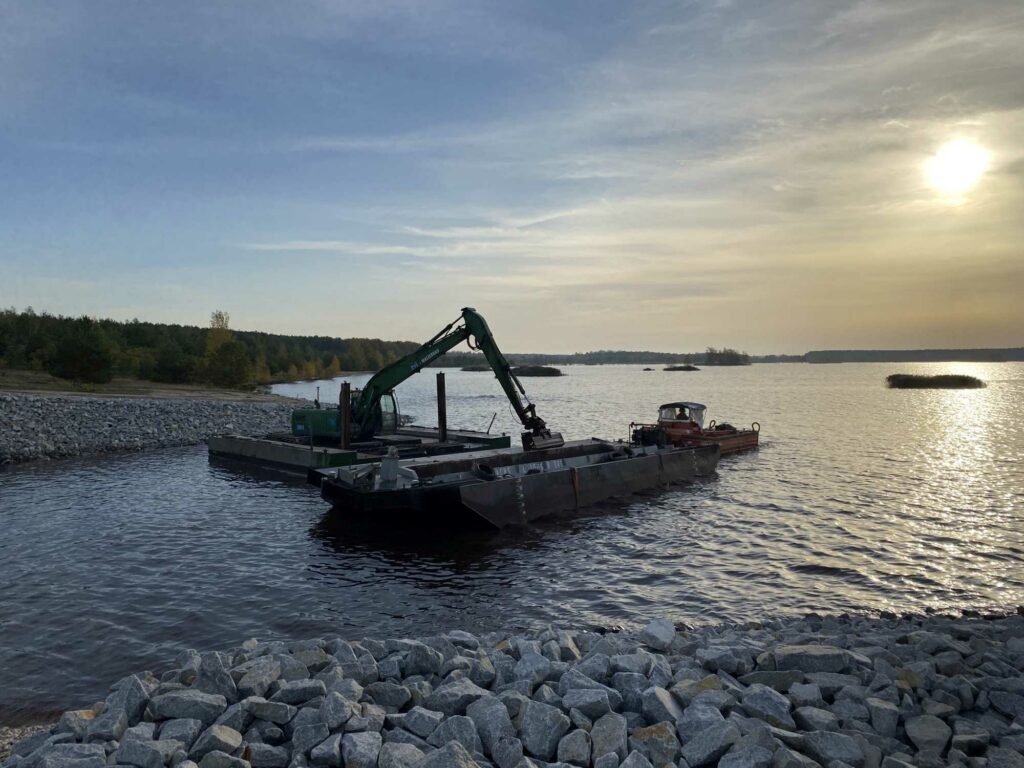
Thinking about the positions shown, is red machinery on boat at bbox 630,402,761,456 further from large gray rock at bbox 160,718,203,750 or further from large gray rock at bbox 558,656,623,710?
large gray rock at bbox 160,718,203,750

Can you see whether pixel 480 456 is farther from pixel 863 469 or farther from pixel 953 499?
pixel 863 469

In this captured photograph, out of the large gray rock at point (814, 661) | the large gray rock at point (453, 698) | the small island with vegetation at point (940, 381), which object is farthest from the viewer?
the small island with vegetation at point (940, 381)

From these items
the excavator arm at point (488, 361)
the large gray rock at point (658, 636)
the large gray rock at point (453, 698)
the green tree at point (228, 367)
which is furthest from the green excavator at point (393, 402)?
the green tree at point (228, 367)

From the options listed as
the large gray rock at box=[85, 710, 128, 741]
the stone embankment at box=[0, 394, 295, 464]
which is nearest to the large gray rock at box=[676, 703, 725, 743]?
the large gray rock at box=[85, 710, 128, 741]

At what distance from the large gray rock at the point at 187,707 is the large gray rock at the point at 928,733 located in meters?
6.79

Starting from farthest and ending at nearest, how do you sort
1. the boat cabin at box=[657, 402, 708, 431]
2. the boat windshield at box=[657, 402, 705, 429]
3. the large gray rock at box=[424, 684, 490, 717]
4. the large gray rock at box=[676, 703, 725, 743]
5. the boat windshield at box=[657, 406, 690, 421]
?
the boat windshield at box=[657, 406, 690, 421] < the boat windshield at box=[657, 402, 705, 429] < the boat cabin at box=[657, 402, 708, 431] < the large gray rock at box=[424, 684, 490, 717] < the large gray rock at box=[676, 703, 725, 743]

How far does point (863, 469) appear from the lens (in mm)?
29172

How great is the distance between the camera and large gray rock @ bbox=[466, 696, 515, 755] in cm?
626

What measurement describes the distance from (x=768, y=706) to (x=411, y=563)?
32.4 ft

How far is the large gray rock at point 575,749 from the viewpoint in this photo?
6004 mm

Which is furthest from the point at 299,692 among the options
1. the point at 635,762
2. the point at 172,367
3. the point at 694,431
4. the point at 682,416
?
the point at 172,367

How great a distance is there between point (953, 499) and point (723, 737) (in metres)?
21.2

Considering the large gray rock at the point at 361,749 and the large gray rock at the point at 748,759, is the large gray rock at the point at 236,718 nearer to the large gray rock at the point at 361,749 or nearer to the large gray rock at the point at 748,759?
the large gray rock at the point at 361,749

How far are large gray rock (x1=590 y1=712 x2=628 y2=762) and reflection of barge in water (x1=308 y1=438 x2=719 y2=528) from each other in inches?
422
